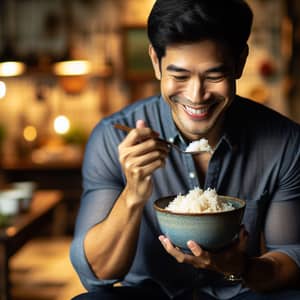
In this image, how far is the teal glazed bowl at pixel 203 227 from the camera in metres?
1.39

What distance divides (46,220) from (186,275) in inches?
93.2

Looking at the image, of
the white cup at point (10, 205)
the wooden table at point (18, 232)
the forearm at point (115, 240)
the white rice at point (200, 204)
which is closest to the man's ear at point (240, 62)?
the white rice at point (200, 204)

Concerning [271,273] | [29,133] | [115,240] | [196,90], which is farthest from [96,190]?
[29,133]

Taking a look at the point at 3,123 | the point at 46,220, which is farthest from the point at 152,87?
the point at 46,220

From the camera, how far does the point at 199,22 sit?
1.60 meters

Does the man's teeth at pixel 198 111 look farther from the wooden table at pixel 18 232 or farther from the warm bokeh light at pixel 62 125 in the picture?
the warm bokeh light at pixel 62 125

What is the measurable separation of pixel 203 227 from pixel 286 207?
0.50 m

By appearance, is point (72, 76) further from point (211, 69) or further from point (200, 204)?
point (200, 204)

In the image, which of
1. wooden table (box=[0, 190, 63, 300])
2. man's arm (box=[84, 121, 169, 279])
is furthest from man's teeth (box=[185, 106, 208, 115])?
wooden table (box=[0, 190, 63, 300])

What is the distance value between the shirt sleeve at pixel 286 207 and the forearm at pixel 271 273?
0.24 ft

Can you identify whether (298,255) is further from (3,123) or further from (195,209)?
(3,123)

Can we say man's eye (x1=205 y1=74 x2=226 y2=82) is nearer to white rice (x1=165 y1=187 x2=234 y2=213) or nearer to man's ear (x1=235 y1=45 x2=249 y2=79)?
man's ear (x1=235 y1=45 x2=249 y2=79)

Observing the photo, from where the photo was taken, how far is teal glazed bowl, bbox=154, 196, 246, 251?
1.39m

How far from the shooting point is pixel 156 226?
183cm
